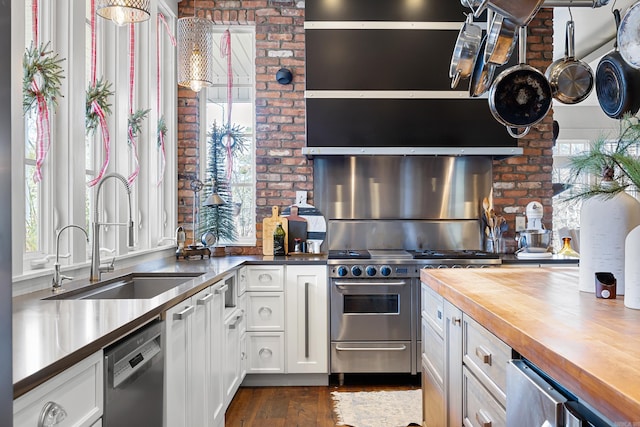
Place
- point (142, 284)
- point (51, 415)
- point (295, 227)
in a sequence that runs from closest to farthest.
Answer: point (51, 415)
point (142, 284)
point (295, 227)

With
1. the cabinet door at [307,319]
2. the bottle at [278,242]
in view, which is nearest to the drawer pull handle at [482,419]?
the cabinet door at [307,319]

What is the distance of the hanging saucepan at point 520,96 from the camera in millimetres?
2139

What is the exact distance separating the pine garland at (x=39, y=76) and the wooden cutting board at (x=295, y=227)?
2234mm

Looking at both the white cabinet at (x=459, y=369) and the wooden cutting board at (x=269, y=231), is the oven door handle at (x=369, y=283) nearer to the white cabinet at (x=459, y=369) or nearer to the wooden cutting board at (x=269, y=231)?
the wooden cutting board at (x=269, y=231)

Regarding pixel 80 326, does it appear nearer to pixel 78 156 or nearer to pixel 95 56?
pixel 78 156

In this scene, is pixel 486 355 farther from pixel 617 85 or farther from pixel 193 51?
pixel 193 51

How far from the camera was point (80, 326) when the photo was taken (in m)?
1.38

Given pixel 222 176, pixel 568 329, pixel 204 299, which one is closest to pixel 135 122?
pixel 222 176

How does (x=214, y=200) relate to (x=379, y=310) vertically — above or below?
above

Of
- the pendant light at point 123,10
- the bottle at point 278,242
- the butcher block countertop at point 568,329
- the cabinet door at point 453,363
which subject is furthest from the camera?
the bottle at point 278,242

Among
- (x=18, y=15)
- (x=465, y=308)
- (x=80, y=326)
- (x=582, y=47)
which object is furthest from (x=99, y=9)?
(x=582, y=47)

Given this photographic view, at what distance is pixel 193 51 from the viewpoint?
10.1 feet

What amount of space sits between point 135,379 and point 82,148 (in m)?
1.50

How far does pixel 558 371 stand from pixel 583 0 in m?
1.64
